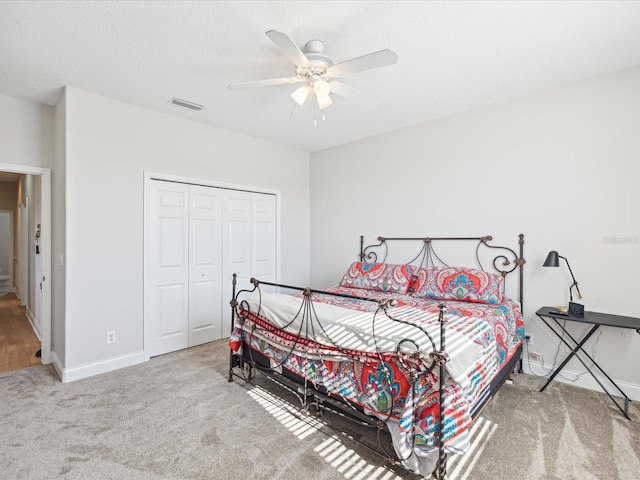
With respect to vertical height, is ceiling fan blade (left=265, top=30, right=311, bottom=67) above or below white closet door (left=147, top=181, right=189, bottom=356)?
above

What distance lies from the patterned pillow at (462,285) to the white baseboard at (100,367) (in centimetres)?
301

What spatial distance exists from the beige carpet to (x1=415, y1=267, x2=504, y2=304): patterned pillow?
82cm

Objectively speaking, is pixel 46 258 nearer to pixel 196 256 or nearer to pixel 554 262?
pixel 196 256

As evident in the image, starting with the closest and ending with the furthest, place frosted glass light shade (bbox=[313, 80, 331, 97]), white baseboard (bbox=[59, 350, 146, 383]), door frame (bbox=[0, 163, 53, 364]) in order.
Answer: frosted glass light shade (bbox=[313, 80, 331, 97]), white baseboard (bbox=[59, 350, 146, 383]), door frame (bbox=[0, 163, 53, 364])

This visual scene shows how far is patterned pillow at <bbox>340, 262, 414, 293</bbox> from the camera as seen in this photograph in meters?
3.57

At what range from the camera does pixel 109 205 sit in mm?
3223

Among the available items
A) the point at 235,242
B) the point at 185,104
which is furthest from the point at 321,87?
the point at 235,242

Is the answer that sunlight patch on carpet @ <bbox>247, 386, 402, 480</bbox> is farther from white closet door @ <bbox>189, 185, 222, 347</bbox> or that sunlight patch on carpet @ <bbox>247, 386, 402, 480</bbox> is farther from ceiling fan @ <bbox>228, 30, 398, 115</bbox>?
ceiling fan @ <bbox>228, 30, 398, 115</bbox>

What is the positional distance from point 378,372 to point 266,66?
2406 millimetres

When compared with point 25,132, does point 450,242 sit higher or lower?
lower

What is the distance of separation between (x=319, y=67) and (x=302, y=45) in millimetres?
219

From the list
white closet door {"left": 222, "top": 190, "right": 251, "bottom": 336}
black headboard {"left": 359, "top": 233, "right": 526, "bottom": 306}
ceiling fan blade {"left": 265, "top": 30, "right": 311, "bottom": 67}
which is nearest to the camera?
ceiling fan blade {"left": 265, "top": 30, "right": 311, "bottom": 67}

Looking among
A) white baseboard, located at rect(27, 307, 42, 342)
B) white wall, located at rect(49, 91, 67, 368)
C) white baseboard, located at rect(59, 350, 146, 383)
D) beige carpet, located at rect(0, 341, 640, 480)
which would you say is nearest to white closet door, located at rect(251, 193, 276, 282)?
white baseboard, located at rect(59, 350, 146, 383)

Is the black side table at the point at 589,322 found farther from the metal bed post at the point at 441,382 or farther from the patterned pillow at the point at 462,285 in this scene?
the metal bed post at the point at 441,382
